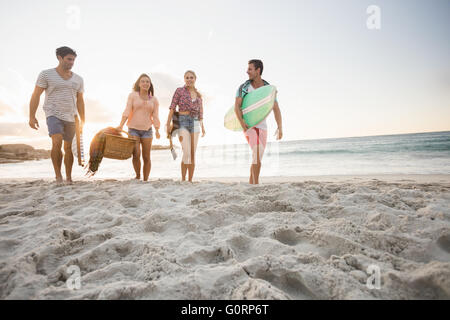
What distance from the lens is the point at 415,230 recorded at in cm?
167

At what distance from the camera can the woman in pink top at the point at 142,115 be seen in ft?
13.6

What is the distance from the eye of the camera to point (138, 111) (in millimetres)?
4195

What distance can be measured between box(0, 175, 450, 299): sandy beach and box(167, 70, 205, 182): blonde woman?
5.65ft

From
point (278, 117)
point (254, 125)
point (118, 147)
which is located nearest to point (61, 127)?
point (118, 147)

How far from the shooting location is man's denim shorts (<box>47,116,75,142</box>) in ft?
12.0

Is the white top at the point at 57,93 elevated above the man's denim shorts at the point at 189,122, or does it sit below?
above

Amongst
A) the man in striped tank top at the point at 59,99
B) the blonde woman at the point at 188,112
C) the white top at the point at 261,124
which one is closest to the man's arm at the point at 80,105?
the man in striped tank top at the point at 59,99

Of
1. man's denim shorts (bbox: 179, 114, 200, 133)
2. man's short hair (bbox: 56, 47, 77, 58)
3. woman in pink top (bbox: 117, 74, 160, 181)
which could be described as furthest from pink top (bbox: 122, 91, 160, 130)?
man's short hair (bbox: 56, 47, 77, 58)

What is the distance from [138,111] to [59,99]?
115cm

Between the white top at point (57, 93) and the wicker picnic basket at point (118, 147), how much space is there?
76 cm

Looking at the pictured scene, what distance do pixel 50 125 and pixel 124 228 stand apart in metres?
2.79

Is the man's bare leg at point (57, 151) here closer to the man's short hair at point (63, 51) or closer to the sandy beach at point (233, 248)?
the man's short hair at point (63, 51)
